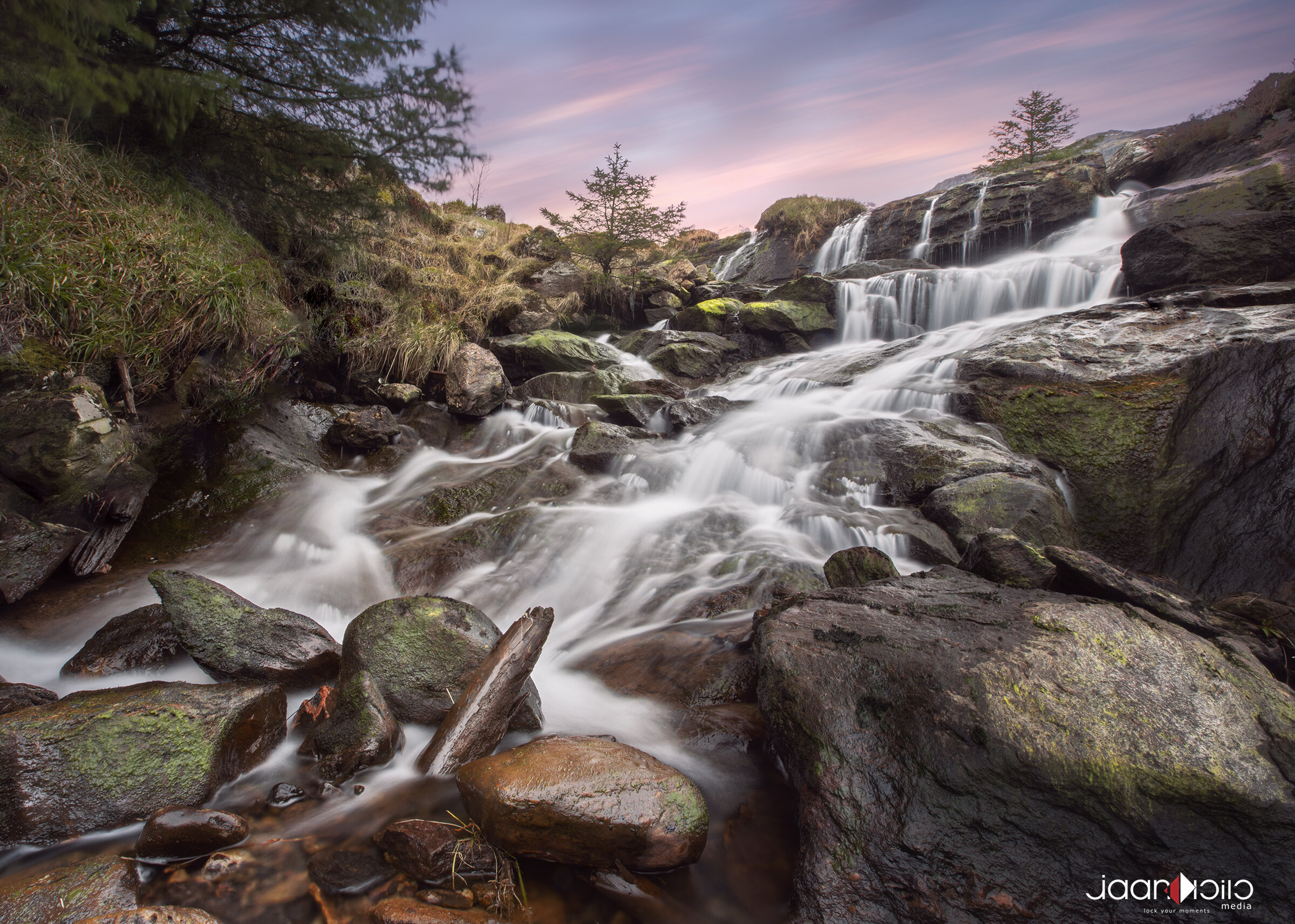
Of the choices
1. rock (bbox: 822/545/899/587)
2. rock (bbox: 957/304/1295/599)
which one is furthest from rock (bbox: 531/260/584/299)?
rock (bbox: 822/545/899/587)

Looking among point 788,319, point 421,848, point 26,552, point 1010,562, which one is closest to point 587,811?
point 421,848

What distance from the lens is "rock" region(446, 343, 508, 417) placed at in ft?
27.9

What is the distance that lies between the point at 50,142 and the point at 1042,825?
869 cm

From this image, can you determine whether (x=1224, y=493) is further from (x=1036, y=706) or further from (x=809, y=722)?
(x=809, y=722)

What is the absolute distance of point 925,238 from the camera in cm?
1605

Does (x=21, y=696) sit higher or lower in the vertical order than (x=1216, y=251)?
lower

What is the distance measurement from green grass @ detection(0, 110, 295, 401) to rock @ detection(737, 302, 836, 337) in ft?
32.8

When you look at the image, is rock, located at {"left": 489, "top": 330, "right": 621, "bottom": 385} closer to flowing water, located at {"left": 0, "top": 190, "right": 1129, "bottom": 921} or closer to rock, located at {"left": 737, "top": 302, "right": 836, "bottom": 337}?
flowing water, located at {"left": 0, "top": 190, "right": 1129, "bottom": 921}

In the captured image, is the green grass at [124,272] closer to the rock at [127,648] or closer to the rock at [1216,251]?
the rock at [127,648]

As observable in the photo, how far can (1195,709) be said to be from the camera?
197 centimetres

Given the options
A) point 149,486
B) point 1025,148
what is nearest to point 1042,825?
point 149,486

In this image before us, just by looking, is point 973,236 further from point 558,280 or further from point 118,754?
point 118,754

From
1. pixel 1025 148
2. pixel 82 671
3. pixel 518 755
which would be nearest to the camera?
pixel 518 755

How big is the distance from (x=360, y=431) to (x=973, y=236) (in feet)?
54.0
